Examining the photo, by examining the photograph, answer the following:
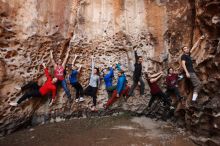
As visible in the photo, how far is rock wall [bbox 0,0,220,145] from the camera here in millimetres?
7895

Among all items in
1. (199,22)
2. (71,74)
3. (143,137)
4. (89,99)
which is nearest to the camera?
(143,137)

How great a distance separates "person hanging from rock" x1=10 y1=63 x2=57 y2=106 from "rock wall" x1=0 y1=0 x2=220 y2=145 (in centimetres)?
22

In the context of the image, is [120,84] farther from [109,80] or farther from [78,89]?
[78,89]

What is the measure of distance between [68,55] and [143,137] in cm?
405

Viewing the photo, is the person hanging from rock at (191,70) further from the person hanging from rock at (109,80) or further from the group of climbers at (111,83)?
the person hanging from rock at (109,80)

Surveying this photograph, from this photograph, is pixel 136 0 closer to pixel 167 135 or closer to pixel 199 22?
pixel 199 22

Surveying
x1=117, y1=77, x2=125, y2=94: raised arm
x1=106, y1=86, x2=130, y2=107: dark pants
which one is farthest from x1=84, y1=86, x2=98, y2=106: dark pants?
x1=117, y1=77, x2=125, y2=94: raised arm

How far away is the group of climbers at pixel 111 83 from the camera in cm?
835

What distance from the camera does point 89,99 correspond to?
9914 millimetres

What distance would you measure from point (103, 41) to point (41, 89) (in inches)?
123

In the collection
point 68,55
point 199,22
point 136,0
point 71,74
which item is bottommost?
point 71,74

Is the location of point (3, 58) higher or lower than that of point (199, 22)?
lower

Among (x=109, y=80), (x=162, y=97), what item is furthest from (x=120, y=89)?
(x=162, y=97)

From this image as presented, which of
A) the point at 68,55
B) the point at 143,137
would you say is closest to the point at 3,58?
the point at 68,55
